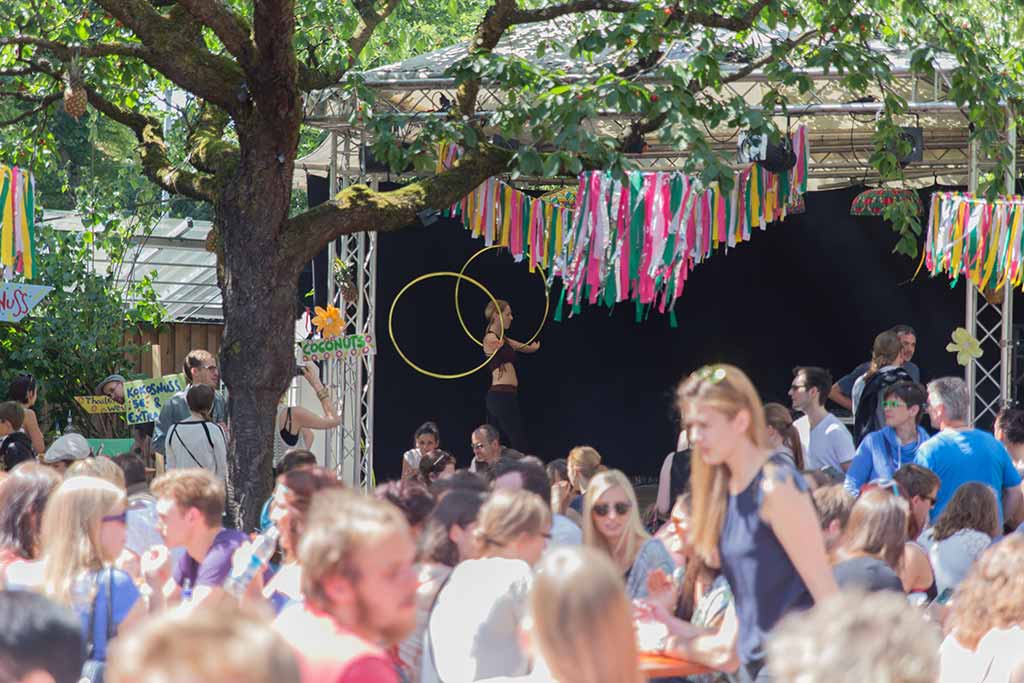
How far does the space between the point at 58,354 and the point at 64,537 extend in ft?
31.7

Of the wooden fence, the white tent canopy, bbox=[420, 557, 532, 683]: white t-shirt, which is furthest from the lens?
the wooden fence

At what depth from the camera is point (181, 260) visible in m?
17.9

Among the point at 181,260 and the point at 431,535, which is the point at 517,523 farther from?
the point at 181,260

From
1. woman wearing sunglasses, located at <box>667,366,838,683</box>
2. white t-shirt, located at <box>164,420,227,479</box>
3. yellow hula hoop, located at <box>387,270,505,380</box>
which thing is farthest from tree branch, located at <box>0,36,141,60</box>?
yellow hula hoop, located at <box>387,270,505,380</box>

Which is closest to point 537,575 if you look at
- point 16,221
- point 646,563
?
point 646,563

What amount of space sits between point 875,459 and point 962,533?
164cm

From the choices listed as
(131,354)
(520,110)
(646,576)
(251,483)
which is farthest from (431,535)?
(131,354)

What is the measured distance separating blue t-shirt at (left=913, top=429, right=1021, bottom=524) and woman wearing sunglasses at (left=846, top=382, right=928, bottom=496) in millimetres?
341

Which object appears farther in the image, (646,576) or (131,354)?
(131,354)

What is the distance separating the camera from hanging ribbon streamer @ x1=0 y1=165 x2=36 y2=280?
689cm

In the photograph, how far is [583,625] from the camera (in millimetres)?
1928

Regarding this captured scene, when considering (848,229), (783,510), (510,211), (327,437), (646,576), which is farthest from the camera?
(848,229)

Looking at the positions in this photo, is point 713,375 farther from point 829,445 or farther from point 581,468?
point 829,445

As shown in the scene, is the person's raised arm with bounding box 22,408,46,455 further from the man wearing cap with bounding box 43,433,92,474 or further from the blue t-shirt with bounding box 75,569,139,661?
the blue t-shirt with bounding box 75,569,139,661
